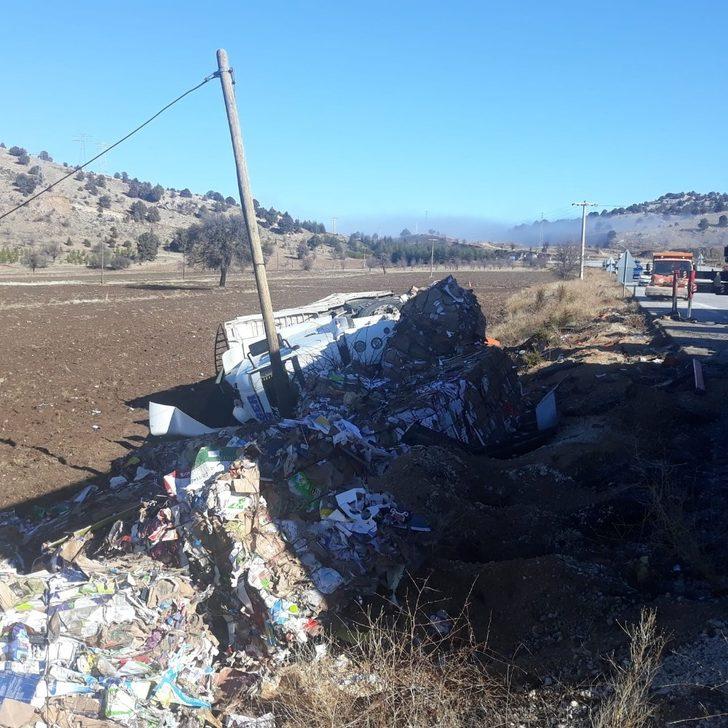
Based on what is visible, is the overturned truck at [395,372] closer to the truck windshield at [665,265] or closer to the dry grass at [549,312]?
the dry grass at [549,312]

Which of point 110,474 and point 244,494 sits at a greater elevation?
point 244,494

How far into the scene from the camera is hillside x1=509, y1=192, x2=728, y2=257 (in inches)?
4220

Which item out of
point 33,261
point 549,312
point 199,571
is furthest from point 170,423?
point 33,261

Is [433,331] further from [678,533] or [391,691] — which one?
[391,691]

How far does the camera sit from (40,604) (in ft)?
18.5

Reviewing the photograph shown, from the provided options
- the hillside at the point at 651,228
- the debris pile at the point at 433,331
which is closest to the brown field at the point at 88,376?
the debris pile at the point at 433,331

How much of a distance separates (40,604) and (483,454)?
232 inches

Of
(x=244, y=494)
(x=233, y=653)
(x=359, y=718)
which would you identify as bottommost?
(x=233, y=653)

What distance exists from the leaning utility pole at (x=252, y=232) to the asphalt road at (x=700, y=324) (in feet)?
28.5

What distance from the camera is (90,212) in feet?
299

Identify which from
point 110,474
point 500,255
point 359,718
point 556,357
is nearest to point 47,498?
point 110,474

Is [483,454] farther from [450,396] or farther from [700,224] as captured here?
[700,224]

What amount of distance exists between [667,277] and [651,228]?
105785 mm

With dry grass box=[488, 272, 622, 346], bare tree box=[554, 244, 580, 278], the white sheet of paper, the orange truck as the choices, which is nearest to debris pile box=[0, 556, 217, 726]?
the white sheet of paper
